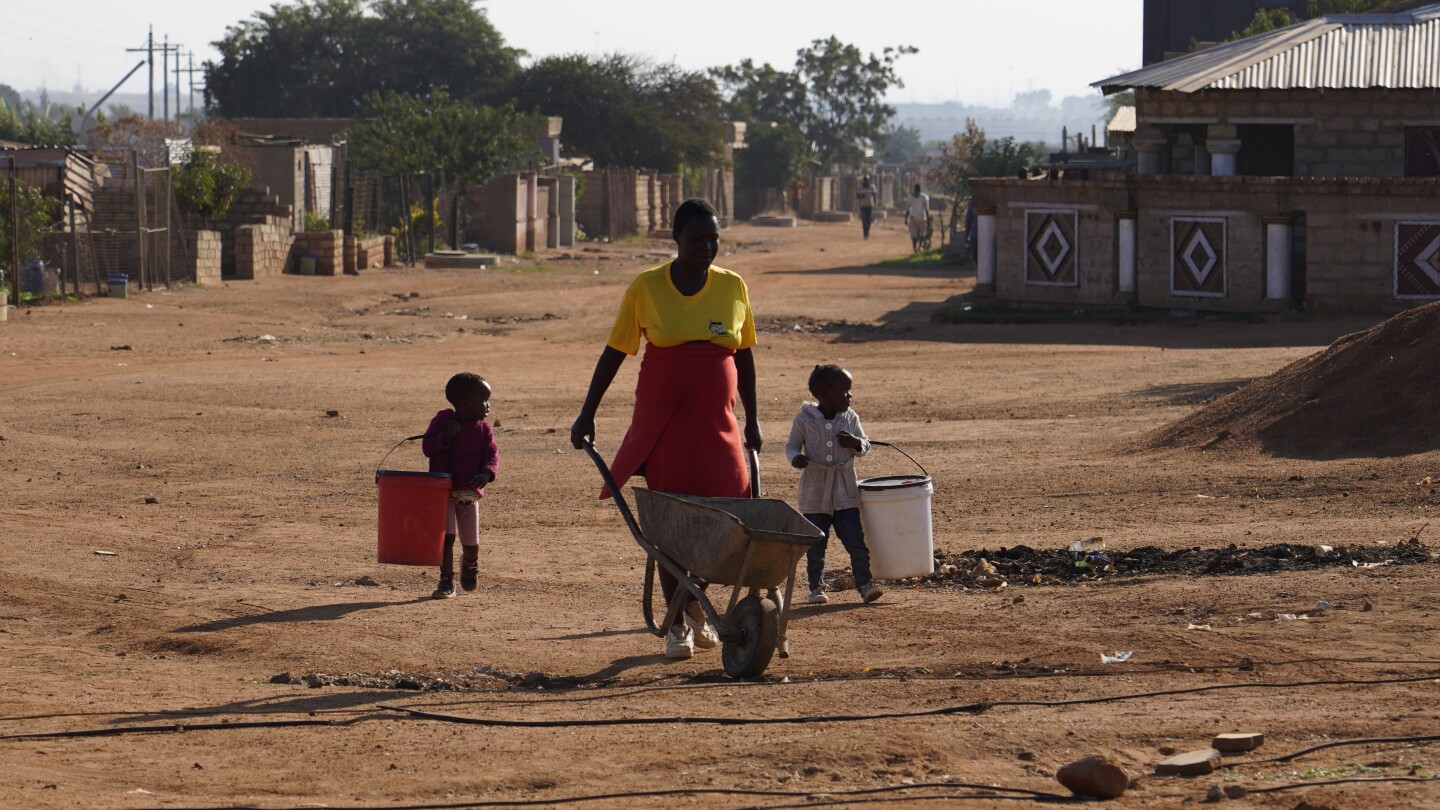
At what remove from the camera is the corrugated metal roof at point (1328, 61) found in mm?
24672

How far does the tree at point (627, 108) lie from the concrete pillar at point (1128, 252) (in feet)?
113

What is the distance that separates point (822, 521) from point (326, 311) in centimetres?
1957

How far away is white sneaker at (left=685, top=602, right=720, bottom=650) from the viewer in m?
7.04

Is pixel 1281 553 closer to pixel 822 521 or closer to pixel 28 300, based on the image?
pixel 822 521

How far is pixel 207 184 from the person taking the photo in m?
29.3

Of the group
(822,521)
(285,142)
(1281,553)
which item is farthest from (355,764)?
(285,142)

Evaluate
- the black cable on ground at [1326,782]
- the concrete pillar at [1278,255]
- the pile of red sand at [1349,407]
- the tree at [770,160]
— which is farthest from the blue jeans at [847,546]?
the tree at [770,160]

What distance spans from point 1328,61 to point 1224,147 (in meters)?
2.04

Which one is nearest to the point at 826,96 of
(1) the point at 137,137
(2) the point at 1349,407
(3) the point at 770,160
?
(3) the point at 770,160

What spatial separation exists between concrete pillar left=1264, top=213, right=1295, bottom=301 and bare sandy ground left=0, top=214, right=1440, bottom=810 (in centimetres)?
586

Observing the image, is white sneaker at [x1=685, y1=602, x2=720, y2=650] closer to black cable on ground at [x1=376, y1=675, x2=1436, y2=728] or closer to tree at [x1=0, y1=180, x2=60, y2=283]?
black cable on ground at [x1=376, y1=675, x2=1436, y2=728]

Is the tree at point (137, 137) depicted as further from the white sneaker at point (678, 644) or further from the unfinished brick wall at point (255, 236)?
the white sneaker at point (678, 644)

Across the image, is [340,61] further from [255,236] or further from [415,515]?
[415,515]

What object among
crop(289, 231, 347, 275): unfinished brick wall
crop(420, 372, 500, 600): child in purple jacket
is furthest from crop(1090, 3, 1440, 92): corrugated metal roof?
crop(420, 372, 500, 600): child in purple jacket
